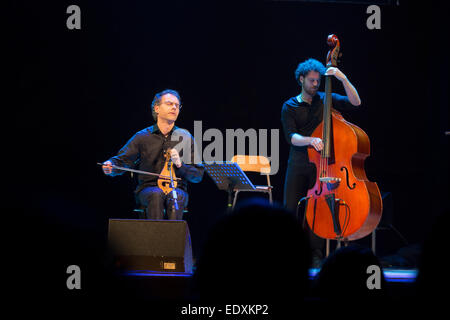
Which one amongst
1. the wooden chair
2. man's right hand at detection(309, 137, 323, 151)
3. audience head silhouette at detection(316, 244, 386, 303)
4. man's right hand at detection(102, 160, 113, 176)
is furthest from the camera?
the wooden chair

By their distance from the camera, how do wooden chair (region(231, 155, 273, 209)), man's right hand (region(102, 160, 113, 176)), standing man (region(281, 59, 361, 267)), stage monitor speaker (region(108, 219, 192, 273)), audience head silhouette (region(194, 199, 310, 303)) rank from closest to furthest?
audience head silhouette (region(194, 199, 310, 303)), stage monitor speaker (region(108, 219, 192, 273)), man's right hand (region(102, 160, 113, 176)), standing man (region(281, 59, 361, 267)), wooden chair (region(231, 155, 273, 209))

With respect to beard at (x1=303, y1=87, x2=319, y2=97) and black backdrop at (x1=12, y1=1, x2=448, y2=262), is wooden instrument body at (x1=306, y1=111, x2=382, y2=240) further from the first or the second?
black backdrop at (x1=12, y1=1, x2=448, y2=262)

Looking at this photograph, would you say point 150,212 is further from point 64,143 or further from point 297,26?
point 297,26

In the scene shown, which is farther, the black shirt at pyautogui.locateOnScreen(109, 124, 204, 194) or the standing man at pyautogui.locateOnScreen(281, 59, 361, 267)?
the black shirt at pyautogui.locateOnScreen(109, 124, 204, 194)

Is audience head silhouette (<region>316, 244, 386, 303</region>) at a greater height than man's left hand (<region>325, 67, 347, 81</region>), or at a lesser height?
lesser

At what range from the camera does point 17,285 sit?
0.85 meters

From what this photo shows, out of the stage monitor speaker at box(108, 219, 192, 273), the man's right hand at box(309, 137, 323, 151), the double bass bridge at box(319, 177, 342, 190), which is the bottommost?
the stage monitor speaker at box(108, 219, 192, 273)

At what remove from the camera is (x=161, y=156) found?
13.4 feet

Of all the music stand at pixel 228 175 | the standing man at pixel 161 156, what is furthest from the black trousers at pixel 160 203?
the music stand at pixel 228 175

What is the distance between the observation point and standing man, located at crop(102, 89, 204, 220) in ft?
12.6

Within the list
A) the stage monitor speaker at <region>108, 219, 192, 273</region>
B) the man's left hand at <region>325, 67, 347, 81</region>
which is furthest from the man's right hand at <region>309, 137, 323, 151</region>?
the stage monitor speaker at <region>108, 219, 192, 273</region>
